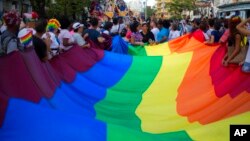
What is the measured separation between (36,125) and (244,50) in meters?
4.76

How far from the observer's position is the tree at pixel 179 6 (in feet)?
294

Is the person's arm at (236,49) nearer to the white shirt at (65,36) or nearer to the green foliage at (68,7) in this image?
the white shirt at (65,36)

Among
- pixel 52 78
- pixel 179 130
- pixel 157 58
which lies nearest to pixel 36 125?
pixel 179 130

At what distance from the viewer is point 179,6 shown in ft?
302

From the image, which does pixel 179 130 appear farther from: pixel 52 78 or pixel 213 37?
pixel 213 37

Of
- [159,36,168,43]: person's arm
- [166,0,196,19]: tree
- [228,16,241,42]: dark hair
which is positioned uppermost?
[228,16,241,42]: dark hair

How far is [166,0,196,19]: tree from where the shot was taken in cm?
8956

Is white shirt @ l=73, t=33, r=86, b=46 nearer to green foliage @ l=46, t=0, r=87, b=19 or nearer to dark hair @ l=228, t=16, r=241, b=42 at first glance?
dark hair @ l=228, t=16, r=241, b=42

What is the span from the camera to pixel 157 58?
40.2 ft

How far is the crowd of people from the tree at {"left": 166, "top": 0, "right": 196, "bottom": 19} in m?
71.7

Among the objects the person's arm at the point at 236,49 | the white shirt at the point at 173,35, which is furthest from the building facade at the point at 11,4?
the person's arm at the point at 236,49

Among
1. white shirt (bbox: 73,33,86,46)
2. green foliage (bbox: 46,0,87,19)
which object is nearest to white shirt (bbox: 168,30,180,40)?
white shirt (bbox: 73,33,86,46)

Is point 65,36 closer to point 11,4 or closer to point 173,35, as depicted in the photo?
Result: point 173,35

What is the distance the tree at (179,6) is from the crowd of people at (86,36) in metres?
71.7
